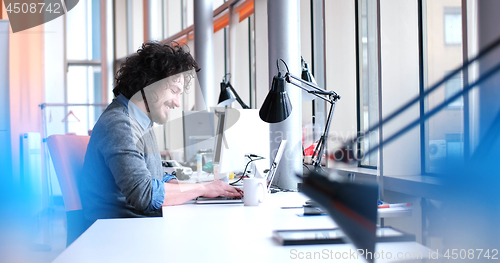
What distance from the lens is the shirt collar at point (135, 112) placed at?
1532mm

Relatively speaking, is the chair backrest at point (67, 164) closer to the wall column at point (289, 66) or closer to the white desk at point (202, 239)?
the white desk at point (202, 239)

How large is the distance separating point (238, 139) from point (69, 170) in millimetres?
996

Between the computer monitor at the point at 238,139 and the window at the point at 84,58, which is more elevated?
the window at the point at 84,58

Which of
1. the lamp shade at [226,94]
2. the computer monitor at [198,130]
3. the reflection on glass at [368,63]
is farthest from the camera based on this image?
the lamp shade at [226,94]

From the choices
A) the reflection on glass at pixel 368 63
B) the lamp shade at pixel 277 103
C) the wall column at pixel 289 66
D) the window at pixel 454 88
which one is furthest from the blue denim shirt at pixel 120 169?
the reflection on glass at pixel 368 63

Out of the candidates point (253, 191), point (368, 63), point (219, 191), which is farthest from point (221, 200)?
point (368, 63)

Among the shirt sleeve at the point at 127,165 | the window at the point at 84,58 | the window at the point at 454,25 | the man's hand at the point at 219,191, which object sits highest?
the window at the point at 84,58

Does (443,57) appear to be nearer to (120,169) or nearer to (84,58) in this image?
(120,169)

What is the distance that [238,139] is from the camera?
230 cm

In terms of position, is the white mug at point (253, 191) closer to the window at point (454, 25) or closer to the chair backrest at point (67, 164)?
the chair backrest at point (67, 164)

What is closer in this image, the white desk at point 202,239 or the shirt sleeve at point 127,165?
the white desk at point 202,239

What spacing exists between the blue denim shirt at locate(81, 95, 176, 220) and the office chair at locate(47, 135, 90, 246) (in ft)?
0.60

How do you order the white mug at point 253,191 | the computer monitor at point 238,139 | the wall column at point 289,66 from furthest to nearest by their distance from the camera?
the computer monitor at point 238,139 < the wall column at point 289,66 < the white mug at point 253,191

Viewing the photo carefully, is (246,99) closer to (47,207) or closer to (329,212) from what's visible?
(47,207)
